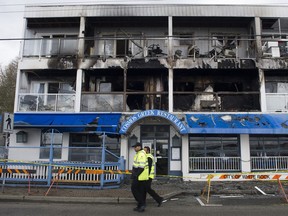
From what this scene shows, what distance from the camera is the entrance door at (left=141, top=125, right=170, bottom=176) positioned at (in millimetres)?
16422

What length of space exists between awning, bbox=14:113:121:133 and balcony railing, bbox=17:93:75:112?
26.6 inches

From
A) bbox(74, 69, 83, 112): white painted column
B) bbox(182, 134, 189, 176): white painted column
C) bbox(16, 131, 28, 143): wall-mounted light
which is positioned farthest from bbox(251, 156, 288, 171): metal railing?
bbox(16, 131, 28, 143): wall-mounted light

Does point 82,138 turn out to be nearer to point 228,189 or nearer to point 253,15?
point 228,189

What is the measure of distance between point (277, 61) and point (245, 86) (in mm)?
2335

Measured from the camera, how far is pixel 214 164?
52.0 feet

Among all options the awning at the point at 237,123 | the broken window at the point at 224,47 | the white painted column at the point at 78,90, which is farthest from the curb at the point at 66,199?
the broken window at the point at 224,47

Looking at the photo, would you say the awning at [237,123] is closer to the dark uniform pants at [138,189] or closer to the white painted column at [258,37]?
the white painted column at [258,37]

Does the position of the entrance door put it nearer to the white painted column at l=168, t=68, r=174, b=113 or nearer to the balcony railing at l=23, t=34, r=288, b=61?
the white painted column at l=168, t=68, r=174, b=113

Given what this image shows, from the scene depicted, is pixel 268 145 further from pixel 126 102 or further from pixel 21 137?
pixel 21 137

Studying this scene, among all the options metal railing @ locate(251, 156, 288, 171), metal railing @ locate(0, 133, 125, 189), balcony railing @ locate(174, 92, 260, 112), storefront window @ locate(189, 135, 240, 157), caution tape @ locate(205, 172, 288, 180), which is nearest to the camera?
caution tape @ locate(205, 172, 288, 180)

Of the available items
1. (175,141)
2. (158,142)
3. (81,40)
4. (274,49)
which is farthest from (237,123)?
(81,40)

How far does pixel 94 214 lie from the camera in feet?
25.6

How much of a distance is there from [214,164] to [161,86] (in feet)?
18.2

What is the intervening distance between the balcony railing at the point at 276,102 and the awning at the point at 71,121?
830cm
